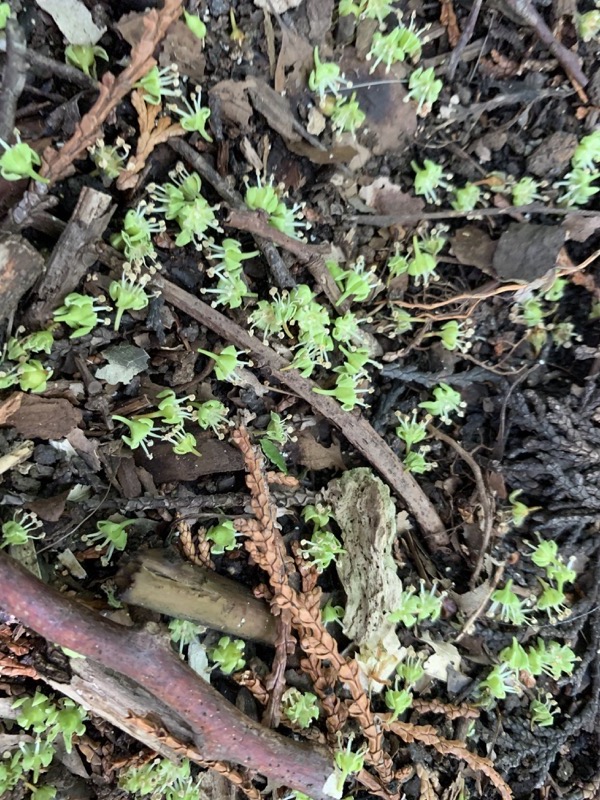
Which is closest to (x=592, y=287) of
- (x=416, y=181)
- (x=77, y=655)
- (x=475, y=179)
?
(x=475, y=179)

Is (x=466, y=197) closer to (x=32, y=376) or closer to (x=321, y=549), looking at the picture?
(x=321, y=549)

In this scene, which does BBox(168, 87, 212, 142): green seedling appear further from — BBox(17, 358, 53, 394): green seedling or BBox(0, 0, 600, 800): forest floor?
BBox(17, 358, 53, 394): green seedling

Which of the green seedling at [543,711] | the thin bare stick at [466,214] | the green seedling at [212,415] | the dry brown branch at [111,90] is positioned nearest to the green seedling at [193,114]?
the dry brown branch at [111,90]

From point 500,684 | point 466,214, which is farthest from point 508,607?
point 466,214

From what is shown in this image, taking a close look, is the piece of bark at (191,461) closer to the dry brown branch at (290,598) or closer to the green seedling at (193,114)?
the dry brown branch at (290,598)

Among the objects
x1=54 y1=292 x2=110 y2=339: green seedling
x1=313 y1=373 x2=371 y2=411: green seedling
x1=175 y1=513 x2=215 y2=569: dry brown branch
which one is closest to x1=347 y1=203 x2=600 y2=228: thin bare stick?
x1=313 y1=373 x2=371 y2=411: green seedling

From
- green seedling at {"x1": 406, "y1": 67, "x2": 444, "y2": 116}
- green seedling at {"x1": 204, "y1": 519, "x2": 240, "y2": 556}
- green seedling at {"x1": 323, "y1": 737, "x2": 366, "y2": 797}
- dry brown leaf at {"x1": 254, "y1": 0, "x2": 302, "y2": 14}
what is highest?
dry brown leaf at {"x1": 254, "y1": 0, "x2": 302, "y2": 14}
